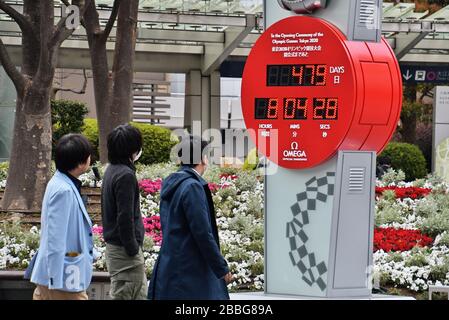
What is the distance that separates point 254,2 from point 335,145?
64.6ft

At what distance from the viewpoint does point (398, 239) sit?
1505cm

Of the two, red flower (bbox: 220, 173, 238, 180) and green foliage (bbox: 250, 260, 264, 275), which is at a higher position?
red flower (bbox: 220, 173, 238, 180)

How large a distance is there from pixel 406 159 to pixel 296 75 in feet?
54.8

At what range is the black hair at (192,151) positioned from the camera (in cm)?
809

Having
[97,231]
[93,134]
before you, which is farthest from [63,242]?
[93,134]

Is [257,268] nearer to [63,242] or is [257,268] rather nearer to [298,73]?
[298,73]

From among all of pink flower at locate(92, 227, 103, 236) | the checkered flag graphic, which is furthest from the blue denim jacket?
pink flower at locate(92, 227, 103, 236)

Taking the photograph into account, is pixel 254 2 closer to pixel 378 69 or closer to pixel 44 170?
pixel 44 170

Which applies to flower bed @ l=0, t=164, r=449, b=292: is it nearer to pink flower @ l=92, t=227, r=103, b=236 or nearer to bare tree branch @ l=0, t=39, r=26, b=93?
pink flower @ l=92, t=227, r=103, b=236

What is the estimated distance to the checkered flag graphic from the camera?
10.1 m

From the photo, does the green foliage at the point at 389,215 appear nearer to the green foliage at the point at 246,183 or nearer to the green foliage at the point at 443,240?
the green foliage at the point at 443,240

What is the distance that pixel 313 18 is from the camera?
10.2m

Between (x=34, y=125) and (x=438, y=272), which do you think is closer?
(x=438, y=272)

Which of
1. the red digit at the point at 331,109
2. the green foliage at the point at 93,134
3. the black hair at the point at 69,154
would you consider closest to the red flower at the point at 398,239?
the red digit at the point at 331,109
